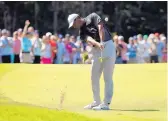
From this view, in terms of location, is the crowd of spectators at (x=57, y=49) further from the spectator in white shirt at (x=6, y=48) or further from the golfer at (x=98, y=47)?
the golfer at (x=98, y=47)

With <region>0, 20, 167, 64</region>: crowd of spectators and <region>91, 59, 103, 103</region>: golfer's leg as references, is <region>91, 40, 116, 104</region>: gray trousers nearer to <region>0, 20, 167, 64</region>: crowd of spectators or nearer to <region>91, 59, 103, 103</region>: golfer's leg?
<region>91, 59, 103, 103</region>: golfer's leg

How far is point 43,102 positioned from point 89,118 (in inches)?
121

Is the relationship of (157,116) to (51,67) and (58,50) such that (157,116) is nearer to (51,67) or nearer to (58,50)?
(51,67)

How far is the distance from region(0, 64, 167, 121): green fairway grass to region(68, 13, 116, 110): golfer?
1.01 feet

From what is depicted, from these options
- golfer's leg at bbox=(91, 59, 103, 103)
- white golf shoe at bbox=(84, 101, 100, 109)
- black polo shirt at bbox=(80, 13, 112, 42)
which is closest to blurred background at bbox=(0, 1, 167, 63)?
golfer's leg at bbox=(91, 59, 103, 103)

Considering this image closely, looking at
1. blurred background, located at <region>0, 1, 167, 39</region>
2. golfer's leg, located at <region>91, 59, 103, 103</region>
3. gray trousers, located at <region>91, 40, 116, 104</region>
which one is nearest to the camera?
gray trousers, located at <region>91, 40, 116, 104</region>

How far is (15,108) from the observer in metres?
8.59

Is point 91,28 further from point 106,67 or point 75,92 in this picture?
point 75,92

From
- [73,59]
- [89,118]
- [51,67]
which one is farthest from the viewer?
[73,59]

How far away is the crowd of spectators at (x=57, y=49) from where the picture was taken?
21.5 m

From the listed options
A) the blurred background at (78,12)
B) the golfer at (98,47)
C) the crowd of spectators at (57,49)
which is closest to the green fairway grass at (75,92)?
the golfer at (98,47)

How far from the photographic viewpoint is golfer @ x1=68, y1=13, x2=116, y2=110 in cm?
1082

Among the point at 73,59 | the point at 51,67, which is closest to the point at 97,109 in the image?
the point at 51,67

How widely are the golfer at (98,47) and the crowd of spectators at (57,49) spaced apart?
611 centimetres
